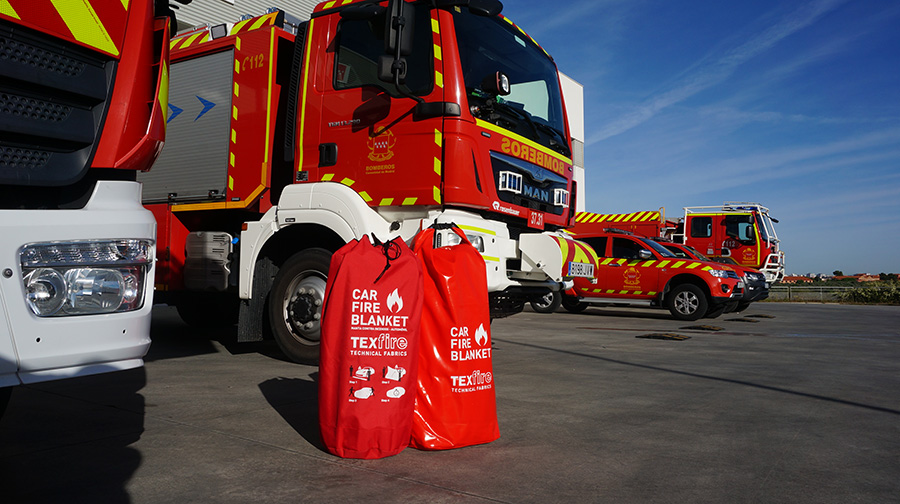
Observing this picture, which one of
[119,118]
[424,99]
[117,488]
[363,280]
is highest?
[424,99]

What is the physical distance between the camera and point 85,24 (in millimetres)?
2301

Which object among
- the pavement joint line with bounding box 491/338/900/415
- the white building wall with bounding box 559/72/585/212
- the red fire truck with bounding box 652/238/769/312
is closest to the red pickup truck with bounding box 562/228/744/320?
the red fire truck with bounding box 652/238/769/312

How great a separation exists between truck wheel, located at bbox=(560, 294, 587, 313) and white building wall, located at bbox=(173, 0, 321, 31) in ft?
26.7

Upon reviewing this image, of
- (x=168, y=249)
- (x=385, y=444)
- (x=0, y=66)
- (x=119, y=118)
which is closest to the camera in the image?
(x=0, y=66)

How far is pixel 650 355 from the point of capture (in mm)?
6875

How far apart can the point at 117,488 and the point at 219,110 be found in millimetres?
4100

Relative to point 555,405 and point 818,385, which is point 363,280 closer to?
point 555,405

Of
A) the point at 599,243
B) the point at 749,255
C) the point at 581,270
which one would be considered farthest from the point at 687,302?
the point at 581,270

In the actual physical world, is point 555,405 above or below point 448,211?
below

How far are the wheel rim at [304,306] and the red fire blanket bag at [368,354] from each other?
2258 millimetres

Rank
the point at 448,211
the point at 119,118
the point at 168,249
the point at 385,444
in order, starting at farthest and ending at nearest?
1. the point at 168,249
2. the point at 448,211
3. the point at 385,444
4. the point at 119,118

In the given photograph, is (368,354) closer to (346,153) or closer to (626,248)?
(346,153)

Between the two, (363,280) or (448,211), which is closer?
(363,280)

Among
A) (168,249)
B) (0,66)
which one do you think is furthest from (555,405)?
(168,249)
